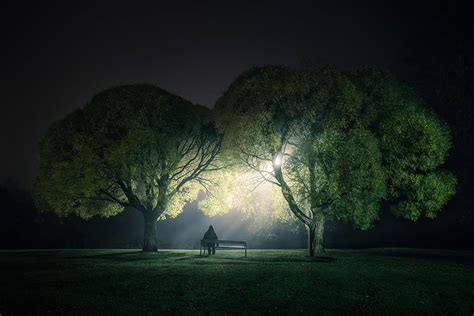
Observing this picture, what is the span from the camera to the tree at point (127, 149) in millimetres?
33125

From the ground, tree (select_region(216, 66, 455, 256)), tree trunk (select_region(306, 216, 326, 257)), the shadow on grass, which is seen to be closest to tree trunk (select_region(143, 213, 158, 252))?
tree (select_region(216, 66, 455, 256))

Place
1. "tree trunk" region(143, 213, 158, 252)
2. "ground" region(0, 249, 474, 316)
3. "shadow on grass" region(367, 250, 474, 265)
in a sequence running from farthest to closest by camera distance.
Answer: "tree trunk" region(143, 213, 158, 252) → "shadow on grass" region(367, 250, 474, 265) → "ground" region(0, 249, 474, 316)

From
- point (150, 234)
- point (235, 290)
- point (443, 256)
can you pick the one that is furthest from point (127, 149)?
point (443, 256)

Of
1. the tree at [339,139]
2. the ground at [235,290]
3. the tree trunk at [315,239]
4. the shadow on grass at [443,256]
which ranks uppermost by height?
the tree at [339,139]

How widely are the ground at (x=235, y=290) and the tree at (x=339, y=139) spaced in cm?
671

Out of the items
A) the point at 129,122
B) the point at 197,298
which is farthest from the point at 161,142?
the point at 197,298

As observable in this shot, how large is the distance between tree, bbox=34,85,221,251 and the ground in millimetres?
11755

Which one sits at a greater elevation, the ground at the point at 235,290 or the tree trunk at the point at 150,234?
the tree trunk at the point at 150,234

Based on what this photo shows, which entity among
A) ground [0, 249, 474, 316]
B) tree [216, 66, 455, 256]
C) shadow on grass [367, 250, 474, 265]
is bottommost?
ground [0, 249, 474, 316]

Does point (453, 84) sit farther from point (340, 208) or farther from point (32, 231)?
point (32, 231)

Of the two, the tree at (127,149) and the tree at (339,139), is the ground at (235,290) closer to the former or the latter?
the tree at (339,139)

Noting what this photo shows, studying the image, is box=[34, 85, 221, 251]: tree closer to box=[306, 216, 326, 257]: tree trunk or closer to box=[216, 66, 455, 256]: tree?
box=[216, 66, 455, 256]: tree

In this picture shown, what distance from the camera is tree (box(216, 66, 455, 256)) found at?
1081 inches

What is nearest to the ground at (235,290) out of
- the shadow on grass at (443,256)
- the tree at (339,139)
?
the shadow on grass at (443,256)
